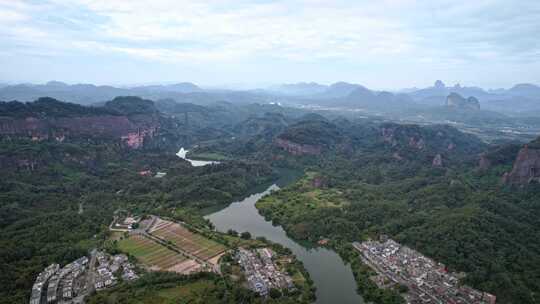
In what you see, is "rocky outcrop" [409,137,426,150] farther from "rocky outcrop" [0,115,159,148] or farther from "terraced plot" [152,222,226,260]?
"rocky outcrop" [0,115,159,148]

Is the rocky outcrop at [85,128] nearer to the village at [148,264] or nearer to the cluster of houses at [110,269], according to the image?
the village at [148,264]

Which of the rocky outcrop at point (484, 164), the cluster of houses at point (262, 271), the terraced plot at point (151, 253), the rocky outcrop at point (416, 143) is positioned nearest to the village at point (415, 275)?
the cluster of houses at point (262, 271)

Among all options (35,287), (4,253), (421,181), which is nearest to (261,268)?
(35,287)

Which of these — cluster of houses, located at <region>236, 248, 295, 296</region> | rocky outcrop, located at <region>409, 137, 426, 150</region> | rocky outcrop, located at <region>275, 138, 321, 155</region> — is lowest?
cluster of houses, located at <region>236, 248, 295, 296</region>

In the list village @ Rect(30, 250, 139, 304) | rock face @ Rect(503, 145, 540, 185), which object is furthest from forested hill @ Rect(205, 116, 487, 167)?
village @ Rect(30, 250, 139, 304)

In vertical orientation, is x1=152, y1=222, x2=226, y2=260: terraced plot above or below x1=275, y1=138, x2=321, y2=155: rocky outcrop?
below
